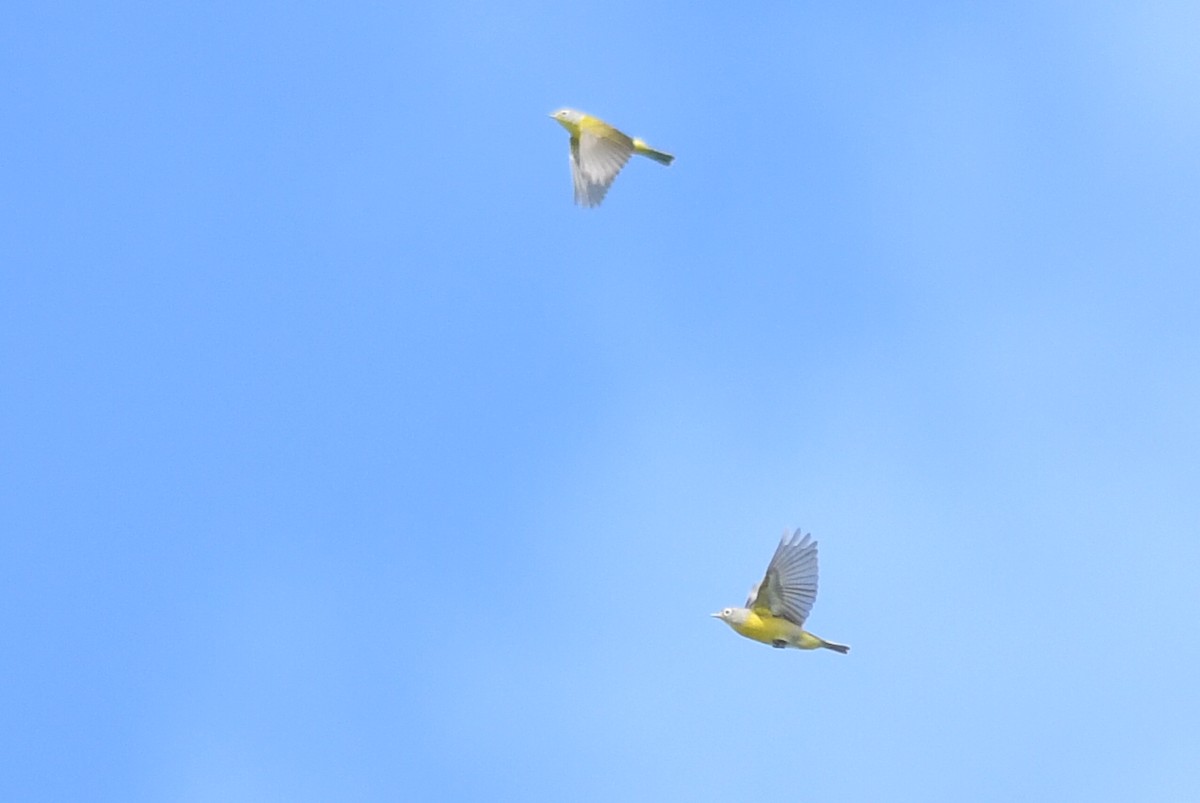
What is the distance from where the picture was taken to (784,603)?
2417 centimetres

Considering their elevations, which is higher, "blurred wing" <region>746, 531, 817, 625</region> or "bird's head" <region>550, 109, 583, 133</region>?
"bird's head" <region>550, 109, 583, 133</region>

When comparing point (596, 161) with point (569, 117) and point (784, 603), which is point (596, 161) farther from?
point (784, 603)

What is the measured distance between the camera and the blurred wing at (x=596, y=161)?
26594 millimetres

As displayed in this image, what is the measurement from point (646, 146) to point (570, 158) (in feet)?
3.86

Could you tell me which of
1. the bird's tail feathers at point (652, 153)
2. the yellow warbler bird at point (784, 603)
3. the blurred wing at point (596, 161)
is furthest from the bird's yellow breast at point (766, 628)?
the bird's tail feathers at point (652, 153)

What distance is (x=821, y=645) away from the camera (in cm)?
2458

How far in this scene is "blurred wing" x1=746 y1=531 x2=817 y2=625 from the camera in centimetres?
2377

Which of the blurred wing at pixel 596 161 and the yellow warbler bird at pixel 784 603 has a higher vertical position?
the blurred wing at pixel 596 161

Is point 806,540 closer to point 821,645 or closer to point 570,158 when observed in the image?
point 821,645

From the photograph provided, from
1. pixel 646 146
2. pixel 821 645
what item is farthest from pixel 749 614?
pixel 646 146

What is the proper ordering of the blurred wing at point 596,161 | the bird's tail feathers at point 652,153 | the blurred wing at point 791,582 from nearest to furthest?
1. the blurred wing at point 791,582
2. the blurred wing at point 596,161
3. the bird's tail feathers at point 652,153

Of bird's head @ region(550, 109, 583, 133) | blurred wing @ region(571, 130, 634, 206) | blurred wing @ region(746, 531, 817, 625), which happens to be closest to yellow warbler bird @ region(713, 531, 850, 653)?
blurred wing @ region(746, 531, 817, 625)

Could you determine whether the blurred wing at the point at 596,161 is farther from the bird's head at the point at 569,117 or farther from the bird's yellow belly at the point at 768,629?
the bird's yellow belly at the point at 768,629

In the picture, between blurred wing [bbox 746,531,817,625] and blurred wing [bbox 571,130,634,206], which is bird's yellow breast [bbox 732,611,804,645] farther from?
blurred wing [bbox 571,130,634,206]
